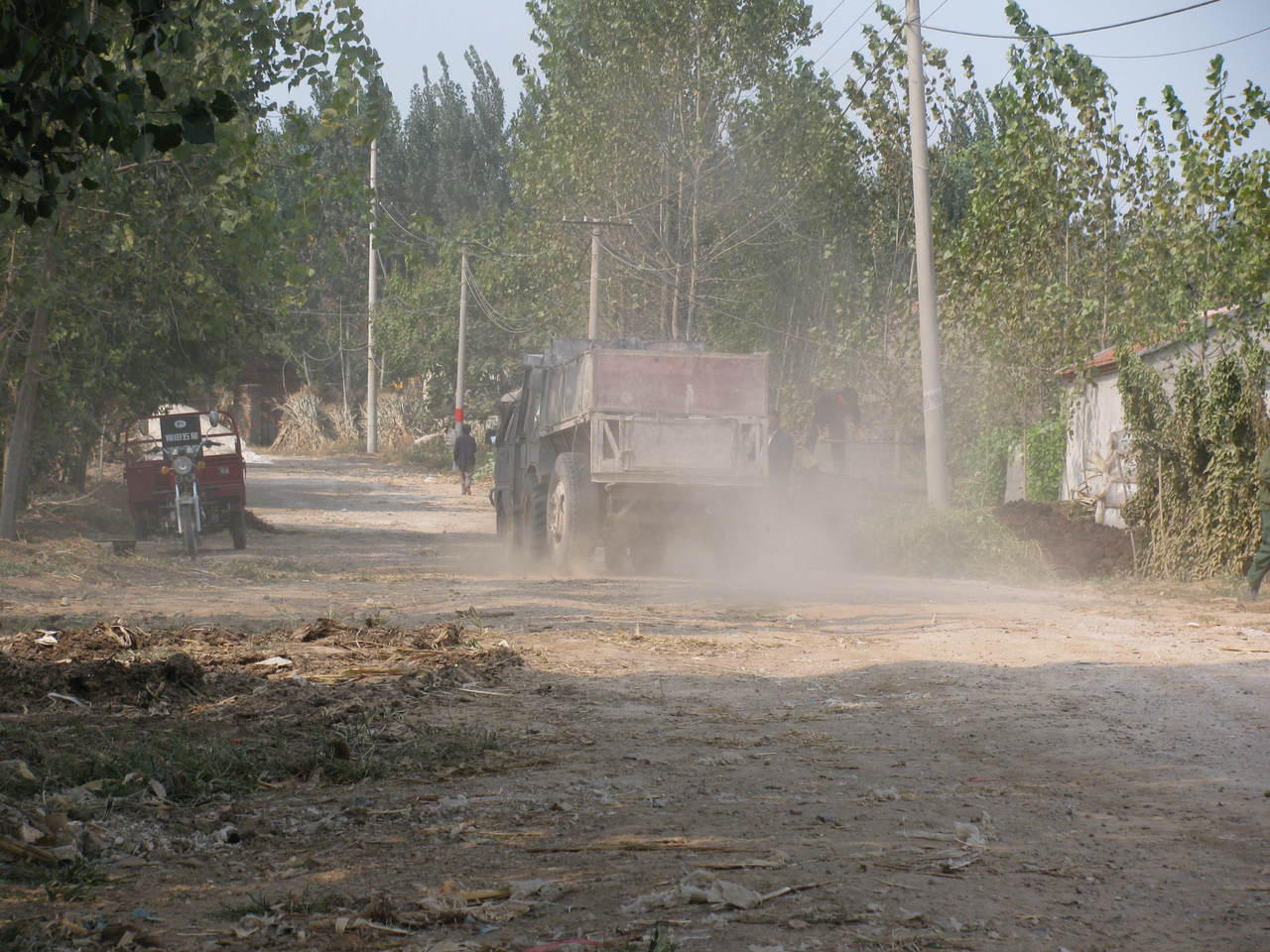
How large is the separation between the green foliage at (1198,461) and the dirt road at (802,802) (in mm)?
3860

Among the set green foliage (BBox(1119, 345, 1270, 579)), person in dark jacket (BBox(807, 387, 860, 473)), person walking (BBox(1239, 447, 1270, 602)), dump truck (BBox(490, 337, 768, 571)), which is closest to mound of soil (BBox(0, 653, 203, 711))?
dump truck (BBox(490, 337, 768, 571))

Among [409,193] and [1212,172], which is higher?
[409,193]

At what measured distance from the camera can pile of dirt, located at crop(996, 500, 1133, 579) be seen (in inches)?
677

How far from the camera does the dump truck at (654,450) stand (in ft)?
51.8

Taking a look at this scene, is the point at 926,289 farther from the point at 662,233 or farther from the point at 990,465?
the point at 662,233

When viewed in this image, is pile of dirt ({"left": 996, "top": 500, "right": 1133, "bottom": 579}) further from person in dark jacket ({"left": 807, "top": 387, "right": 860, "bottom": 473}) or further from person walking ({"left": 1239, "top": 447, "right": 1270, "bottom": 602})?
person in dark jacket ({"left": 807, "top": 387, "right": 860, "bottom": 473})

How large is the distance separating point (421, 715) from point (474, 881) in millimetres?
2981

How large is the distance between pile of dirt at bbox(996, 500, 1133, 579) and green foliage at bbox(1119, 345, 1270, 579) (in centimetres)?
62

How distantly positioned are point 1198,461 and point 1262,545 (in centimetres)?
235

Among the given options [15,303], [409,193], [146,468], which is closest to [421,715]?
[15,303]

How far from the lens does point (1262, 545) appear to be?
45.1 feet

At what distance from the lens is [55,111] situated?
4535 mm

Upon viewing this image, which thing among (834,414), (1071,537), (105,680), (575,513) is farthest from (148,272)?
(834,414)

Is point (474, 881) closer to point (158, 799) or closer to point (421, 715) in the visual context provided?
point (158, 799)
